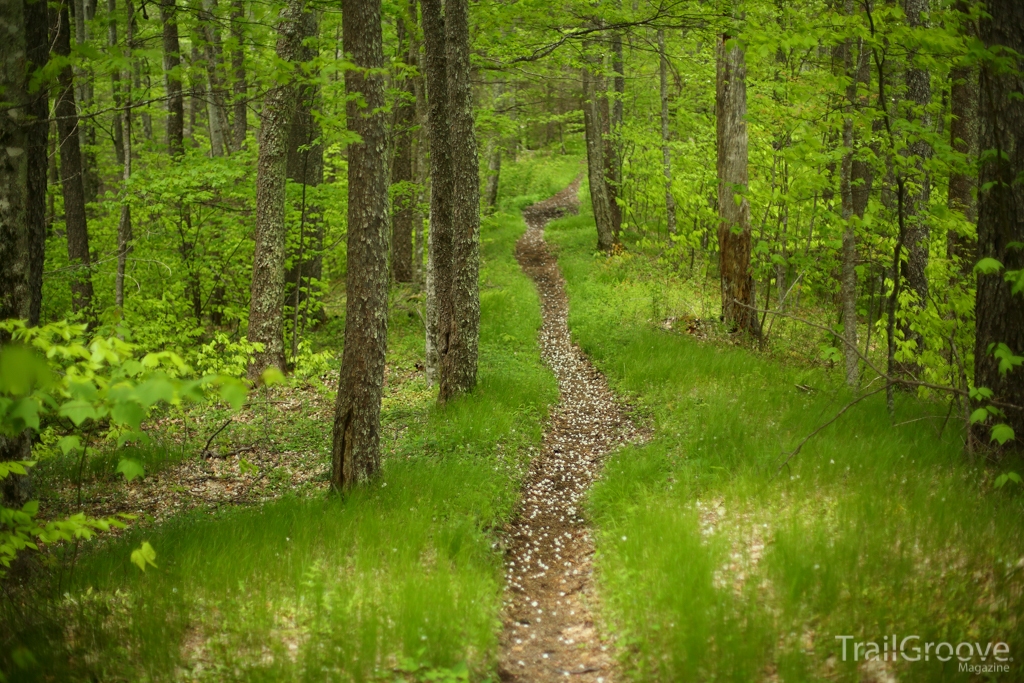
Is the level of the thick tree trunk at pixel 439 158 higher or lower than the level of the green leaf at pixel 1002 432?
higher

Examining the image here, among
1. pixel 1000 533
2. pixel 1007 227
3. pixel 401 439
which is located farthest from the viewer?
pixel 401 439

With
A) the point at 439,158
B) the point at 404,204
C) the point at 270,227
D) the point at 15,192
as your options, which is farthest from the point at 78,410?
the point at 404,204

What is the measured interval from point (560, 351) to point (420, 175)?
5.19 metres

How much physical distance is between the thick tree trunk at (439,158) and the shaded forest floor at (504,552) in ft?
6.36

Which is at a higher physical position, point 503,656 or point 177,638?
point 177,638

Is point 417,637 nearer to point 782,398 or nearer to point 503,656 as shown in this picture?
point 503,656

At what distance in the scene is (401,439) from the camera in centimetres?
807

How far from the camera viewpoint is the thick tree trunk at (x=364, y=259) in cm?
605

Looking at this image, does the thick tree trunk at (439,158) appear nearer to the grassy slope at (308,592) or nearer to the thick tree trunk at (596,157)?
the grassy slope at (308,592)

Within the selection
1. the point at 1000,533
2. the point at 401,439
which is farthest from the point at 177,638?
the point at 1000,533

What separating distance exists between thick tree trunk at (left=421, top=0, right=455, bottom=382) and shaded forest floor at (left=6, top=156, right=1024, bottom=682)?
1940mm

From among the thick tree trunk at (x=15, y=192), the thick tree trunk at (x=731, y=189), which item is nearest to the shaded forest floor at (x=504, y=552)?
the thick tree trunk at (x=15, y=192)

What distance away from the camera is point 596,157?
61.4 feet

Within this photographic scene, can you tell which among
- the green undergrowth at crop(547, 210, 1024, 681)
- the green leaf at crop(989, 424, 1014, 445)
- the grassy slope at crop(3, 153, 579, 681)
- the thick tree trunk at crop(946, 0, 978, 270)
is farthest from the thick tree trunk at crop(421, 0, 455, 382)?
the thick tree trunk at crop(946, 0, 978, 270)
